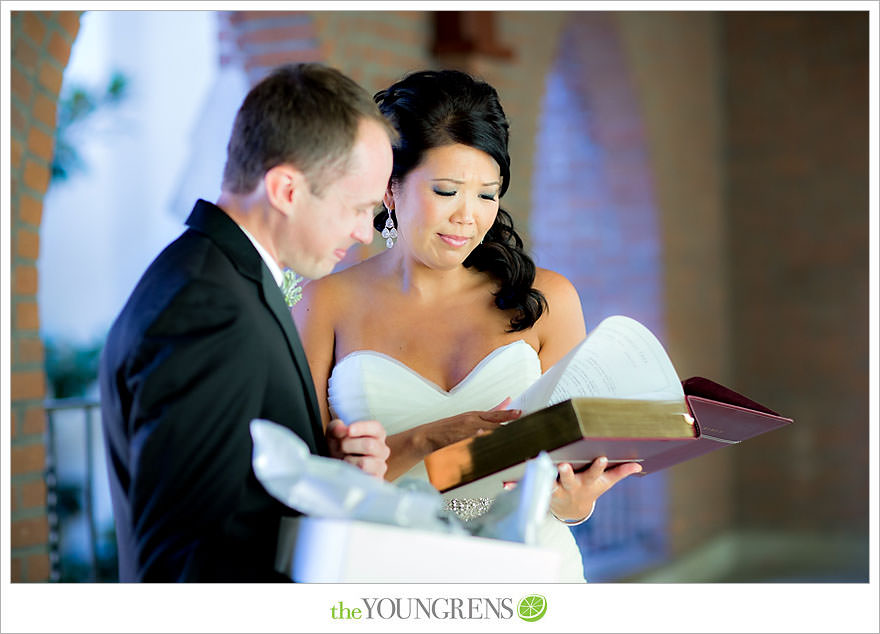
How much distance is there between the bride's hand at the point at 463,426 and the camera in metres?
1.65

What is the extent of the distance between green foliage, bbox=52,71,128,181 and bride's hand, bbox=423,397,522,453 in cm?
424

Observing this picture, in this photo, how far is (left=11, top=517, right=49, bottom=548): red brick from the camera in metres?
2.64

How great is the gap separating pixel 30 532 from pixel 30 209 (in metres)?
0.88

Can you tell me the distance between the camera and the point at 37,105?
2709mm

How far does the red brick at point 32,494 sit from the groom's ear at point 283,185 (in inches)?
69.0

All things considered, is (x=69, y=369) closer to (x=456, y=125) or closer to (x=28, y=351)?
(x=28, y=351)

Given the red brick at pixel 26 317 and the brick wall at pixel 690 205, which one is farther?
the brick wall at pixel 690 205

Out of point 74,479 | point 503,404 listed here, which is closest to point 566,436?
point 503,404

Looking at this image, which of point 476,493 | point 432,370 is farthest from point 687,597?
point 432,370

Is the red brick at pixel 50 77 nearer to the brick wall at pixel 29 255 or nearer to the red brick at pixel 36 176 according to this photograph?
the brick wall at pixel 29 255

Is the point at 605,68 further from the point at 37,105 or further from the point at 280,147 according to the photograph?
the point at 280,147

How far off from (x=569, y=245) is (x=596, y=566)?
1988 mm

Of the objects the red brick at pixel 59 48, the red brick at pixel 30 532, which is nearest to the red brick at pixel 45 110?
the red brick at pixel 59 48

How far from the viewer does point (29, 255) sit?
9.05 ft
